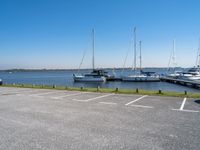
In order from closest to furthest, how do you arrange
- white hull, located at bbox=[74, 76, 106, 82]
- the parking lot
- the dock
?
the parking lot < the dock < white hull, located at bbox=[74, 76, 106, 82]

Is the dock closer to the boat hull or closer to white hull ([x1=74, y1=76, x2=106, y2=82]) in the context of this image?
the boat hull

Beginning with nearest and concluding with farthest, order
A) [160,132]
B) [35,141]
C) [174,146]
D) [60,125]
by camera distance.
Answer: [174,146] → [35,141] → [160,132] → [60,125]

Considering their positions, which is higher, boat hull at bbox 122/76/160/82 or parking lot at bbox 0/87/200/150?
parking lot at bbox 0/87/200/150

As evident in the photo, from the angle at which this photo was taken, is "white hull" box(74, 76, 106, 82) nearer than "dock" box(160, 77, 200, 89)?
No

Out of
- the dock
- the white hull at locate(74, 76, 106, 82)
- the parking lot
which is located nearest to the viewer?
the parking lot

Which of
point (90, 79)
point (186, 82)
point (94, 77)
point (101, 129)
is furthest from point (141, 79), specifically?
point (101, 129)

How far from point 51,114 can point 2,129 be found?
243 centimetres

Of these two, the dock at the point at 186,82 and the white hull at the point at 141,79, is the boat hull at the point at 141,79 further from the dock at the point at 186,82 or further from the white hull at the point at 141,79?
the dock at the point at 186,82

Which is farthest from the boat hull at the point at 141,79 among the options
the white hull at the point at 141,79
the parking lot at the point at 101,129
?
the parking lot at the point at 101,129

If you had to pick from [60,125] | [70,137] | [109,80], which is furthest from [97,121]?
[109,80]

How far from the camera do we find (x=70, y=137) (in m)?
5.53

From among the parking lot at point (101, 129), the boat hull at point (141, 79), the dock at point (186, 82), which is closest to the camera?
the parking lot at point (101, 129)

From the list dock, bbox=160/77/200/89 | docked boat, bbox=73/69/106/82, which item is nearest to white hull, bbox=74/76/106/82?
docked boat, bbox=73/69/106/82

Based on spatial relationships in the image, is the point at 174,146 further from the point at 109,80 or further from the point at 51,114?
the point at 109,80
